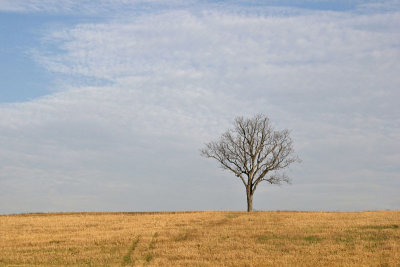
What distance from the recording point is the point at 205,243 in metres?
30.1

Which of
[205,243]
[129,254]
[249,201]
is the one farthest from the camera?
[249,201]

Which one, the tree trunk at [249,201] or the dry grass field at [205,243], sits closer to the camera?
the dry grass field at [205,243]

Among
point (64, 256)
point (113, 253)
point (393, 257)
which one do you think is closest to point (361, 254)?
point (393, 257)

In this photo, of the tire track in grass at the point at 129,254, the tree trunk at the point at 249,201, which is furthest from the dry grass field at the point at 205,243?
the tree trunk at the point at 249,201

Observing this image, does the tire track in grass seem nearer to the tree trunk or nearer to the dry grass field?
the dry grass field

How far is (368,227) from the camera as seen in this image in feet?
119

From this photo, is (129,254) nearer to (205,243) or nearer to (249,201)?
(205,243)

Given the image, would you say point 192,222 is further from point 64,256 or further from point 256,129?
point 256,129

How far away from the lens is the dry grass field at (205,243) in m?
24.4

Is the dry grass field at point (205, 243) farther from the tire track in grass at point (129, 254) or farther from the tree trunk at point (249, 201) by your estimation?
the tree trunk at point (249, 201)

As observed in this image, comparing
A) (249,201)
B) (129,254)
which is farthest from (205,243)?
(249,201)

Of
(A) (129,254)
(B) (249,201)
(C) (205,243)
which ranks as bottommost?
(A) (129,254)

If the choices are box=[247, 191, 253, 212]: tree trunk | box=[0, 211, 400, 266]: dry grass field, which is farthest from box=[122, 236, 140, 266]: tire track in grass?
box=[247, 191, 253, 212]: tree trunk

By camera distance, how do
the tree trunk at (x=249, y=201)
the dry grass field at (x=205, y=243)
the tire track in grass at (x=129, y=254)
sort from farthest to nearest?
the tree trunk at (x=249, y=201)
the tire track in grass at (x=129, y=254)
the dry grass field at (x=205, y=243)
